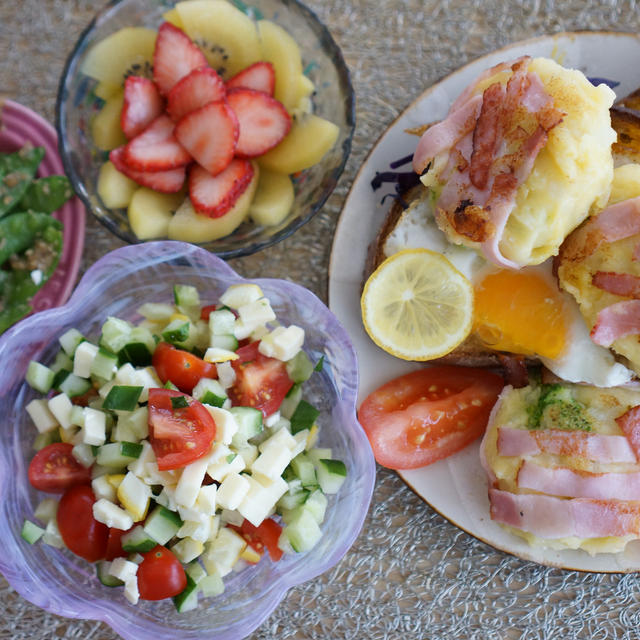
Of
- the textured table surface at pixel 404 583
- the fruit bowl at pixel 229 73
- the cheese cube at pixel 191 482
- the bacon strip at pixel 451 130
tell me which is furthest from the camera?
the textured table surface at pixel 404 583

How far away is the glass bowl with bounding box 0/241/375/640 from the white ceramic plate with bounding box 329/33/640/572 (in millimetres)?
195

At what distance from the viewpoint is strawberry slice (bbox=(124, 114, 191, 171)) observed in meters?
2.58

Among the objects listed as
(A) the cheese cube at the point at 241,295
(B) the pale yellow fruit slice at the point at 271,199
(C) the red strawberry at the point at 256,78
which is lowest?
(A) the cheese cube at the point at 241,295

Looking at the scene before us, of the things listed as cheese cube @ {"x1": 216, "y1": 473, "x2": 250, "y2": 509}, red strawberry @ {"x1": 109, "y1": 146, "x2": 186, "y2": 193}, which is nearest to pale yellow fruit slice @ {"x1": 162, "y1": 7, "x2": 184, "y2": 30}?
red strawberry @ {"x1": 109, "y1": 146, "x2": 186, "y2": 193}

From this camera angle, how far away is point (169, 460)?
6.92 ft

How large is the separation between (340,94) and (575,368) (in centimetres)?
141

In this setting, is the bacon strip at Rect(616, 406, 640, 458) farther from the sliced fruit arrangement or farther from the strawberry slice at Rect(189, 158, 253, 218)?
the strawberry slice at Rect(189, 158, 253, 218)

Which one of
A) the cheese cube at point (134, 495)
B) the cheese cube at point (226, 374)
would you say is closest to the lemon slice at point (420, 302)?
the cheese cube at point (226, 374)

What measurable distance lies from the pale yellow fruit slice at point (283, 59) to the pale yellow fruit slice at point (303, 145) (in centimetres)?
9

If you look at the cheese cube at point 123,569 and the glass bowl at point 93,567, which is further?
the glass bowl at point 93,567

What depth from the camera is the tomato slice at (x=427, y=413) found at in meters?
2.62

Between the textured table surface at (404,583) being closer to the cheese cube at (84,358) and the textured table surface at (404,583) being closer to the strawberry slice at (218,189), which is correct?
the strawberry slice at (218,189)

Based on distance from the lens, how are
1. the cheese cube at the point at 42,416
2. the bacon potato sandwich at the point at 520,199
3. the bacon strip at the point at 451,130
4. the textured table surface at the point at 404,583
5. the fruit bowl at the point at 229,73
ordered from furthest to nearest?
the textured table surface at the point at 404,583, the fruit bowl at the point at 229,73, the cheese cube at the point at 42,416, the bacon strip at the point at 451,130, the bacon potato sandwich at the point at 520,199

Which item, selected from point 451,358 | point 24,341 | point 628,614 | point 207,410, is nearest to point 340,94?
point 451,358
